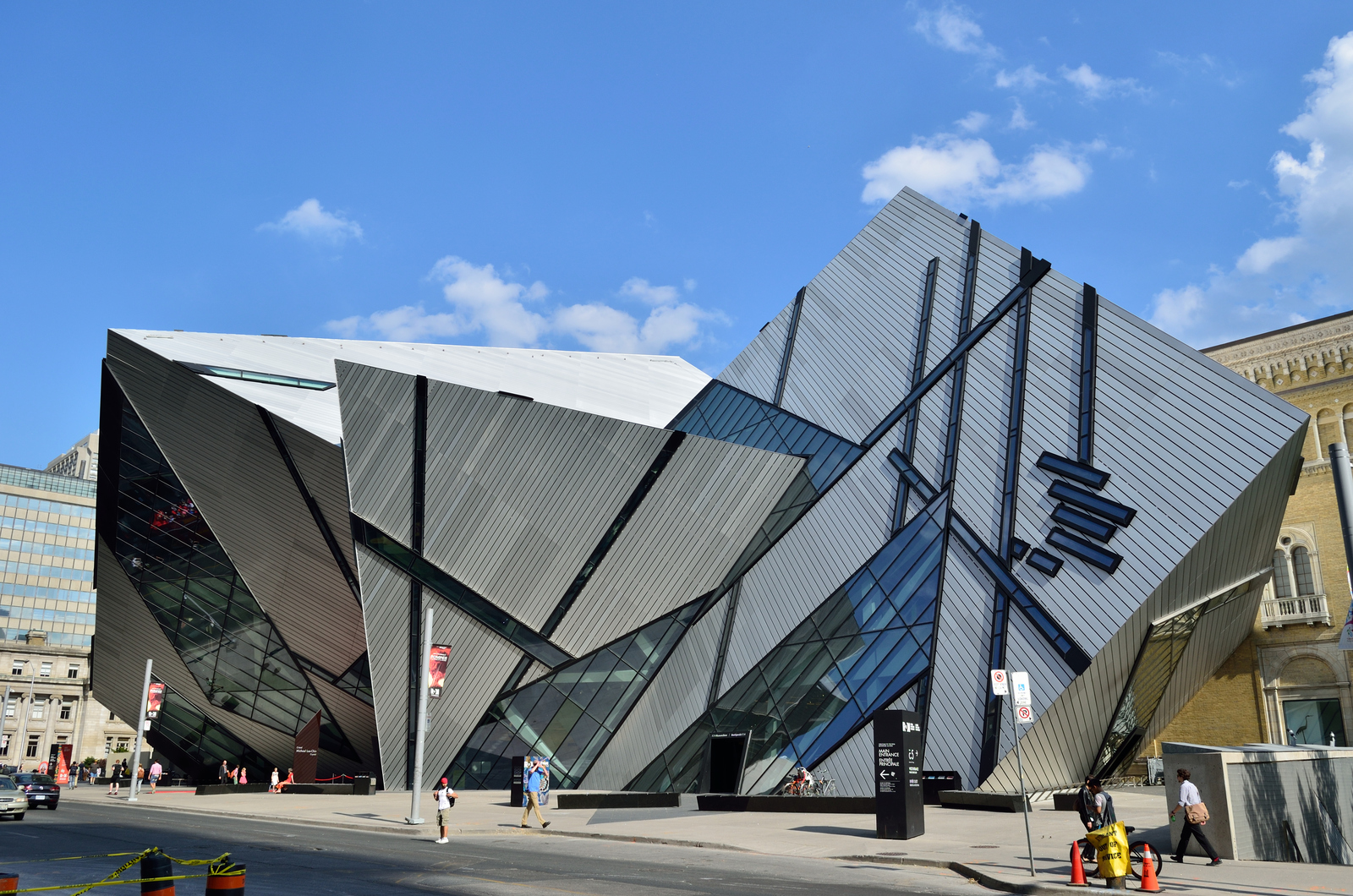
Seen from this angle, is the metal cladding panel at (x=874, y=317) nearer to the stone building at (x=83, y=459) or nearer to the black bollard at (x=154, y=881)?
the black bollard at (x=154, y=881)

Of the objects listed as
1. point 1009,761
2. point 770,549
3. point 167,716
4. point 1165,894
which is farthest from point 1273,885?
point 167,716

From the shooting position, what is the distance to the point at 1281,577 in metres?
43.3

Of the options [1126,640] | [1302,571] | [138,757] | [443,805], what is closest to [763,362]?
[1126,640]

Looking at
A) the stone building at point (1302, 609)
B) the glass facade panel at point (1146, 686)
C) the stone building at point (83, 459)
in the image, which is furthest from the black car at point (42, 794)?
the stone building at point (83, 459)

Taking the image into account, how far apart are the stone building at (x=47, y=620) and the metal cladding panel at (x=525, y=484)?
327ft

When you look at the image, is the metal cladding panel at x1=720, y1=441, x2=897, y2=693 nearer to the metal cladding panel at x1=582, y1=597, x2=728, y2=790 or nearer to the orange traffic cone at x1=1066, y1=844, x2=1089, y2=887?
the metal cladding panel at x1=582, y1=597, x2=728, y2=790

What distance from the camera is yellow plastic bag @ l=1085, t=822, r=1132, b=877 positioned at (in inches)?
480

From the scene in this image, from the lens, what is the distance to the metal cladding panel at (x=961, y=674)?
23.1m

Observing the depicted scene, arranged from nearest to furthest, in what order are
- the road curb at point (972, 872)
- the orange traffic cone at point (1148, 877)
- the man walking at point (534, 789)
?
the orange traffic cone at point (1148, 877) < the road curb at point (972, 872) < the man walking at point (534, 789)

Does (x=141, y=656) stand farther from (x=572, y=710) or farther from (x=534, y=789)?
(x=534, y=789)

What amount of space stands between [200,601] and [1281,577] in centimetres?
4731

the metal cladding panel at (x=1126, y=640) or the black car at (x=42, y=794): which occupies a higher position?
the metal cladding panel at (x=1126, y=640)

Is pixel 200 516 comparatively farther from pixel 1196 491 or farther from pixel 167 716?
pixel 1196 491

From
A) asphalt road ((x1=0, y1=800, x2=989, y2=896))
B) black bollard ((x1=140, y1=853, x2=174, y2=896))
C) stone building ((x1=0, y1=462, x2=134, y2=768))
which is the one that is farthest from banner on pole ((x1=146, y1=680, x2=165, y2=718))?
stone building ((x1=0, y1=462, x2=134, y2=768))
